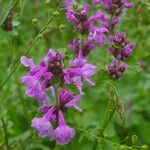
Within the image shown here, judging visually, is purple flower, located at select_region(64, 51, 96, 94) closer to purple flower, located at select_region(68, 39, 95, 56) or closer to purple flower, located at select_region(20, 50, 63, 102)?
purple flower, located at select_region(20, 50, 63, 102)

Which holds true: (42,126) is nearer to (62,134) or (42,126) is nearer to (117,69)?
(62,134)

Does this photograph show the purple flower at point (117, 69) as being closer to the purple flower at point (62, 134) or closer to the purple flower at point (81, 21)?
the purple flower at point (81, 21)

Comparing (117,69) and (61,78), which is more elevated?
(61,78)

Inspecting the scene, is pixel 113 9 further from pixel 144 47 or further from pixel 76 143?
pixel 144 47

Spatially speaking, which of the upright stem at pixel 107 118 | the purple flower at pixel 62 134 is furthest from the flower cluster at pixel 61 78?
the upright stem at pixel 107 118

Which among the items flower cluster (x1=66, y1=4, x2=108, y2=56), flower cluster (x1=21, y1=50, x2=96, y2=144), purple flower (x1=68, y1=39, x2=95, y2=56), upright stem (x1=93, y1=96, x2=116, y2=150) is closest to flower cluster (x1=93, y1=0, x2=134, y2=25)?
flower cluster (x1=66, y1=4, x2=108, y2=56)

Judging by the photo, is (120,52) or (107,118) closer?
(120,52)

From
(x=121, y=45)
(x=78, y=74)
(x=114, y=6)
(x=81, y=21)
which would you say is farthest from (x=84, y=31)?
(x=78, y=74)
